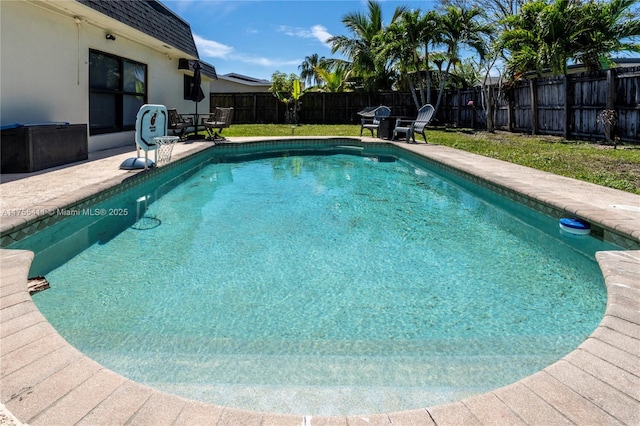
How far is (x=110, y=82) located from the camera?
9.59 meters

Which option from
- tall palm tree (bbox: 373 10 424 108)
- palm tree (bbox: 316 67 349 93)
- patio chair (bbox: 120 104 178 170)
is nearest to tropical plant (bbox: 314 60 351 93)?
palm tree (bbox: 316 67 349 93)

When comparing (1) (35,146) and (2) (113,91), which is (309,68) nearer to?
(2) (113,91)

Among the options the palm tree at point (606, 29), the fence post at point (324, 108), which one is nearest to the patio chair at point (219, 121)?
the palm tree at point (606, 29)

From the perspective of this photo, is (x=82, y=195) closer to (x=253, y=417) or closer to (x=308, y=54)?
(x=253, y=417)

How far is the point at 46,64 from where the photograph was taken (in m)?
7.25

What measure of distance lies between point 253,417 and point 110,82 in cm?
989

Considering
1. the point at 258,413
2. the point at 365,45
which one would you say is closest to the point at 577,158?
the point at 258,413

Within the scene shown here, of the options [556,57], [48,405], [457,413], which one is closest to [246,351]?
[48,405]

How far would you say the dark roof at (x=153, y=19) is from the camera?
8039 millimetres

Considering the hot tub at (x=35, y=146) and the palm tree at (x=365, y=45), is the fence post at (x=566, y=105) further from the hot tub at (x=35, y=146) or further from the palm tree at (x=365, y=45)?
the hot tub at (x=35, y=146)

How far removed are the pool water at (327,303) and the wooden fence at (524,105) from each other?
7955 millimetres

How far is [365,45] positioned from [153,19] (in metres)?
14.6

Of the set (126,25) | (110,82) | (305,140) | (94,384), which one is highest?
(126,25)

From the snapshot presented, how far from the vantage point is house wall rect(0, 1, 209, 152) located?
250 inches
